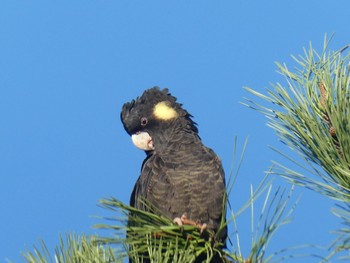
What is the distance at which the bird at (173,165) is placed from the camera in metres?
2.74

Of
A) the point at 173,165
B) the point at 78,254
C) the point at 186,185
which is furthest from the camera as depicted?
the point at 173,165

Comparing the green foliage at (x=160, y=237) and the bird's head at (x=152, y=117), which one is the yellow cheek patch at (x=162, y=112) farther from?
the green foliage at (x=160, y=237)

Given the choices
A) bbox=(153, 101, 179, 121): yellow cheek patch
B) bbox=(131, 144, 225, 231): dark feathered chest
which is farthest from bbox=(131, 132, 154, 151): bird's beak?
bbox=(131, 144, 225, 231): dark feathered chest

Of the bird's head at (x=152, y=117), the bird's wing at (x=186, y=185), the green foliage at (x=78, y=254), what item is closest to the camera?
the green foliage at (x=78, y=254)

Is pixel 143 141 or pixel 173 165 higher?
pixel 143 141

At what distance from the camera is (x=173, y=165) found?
115 inches

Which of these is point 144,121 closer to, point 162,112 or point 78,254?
point 162,112

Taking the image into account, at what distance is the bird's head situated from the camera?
11.2 feet

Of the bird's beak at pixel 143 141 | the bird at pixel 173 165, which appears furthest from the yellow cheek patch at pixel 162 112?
the bird's beak at pixel 143 141

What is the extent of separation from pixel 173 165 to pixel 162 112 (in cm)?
58

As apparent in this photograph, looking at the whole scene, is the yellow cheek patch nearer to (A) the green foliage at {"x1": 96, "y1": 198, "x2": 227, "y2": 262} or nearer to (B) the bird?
(B) the bird

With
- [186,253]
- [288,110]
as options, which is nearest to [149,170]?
[288,110]

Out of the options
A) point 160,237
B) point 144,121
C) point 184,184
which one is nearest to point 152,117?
point 144,121

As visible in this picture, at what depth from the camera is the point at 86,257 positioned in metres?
1.65
